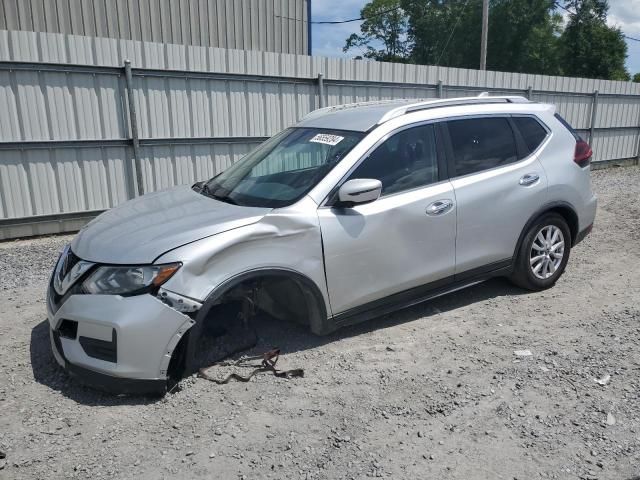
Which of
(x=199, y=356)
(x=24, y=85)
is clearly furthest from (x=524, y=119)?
(x=24, y=85)

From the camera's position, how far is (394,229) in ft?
12.9

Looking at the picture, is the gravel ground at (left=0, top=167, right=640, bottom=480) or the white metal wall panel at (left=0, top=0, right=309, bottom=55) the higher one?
the white metal wall panel at (left=0, top=0, right=309, bottom=55)

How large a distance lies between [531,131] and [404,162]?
62.5 inches

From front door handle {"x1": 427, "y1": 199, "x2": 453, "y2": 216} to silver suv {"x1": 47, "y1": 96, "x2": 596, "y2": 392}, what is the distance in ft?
0.05

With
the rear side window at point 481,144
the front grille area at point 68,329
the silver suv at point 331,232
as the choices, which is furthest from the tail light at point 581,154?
the front grille area at point 68,329


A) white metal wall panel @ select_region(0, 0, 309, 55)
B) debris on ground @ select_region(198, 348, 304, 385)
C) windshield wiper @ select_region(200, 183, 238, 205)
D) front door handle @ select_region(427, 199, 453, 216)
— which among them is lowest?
debris on ground @ select_region(198, 348, 304, 385)

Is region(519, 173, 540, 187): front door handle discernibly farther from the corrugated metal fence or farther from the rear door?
the corrugated metal fence

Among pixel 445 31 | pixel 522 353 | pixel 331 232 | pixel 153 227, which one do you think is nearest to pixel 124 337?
pixel 153 227

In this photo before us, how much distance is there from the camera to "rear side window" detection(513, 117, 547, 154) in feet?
16.1

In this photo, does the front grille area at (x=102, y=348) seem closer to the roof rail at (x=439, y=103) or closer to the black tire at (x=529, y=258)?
the roof rail at (x=439, y=103)

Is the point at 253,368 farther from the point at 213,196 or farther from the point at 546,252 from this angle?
the point at 546,252

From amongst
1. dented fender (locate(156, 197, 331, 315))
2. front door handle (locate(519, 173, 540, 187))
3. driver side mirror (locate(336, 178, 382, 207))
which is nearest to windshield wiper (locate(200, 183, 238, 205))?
dented fender (locate(156, 197, 331, 315))

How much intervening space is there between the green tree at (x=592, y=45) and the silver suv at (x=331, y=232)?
37.3 m

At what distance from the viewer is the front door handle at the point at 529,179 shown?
185 inches
